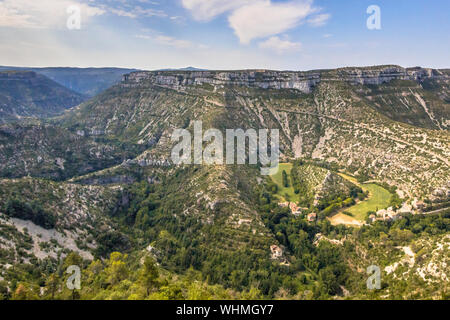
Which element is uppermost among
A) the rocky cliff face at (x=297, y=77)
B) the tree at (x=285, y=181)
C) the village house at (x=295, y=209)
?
the rocky cliff face at (x=297, y=77)

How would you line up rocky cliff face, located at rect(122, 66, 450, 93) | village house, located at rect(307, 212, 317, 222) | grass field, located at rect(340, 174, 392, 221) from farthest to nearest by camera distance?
rocky cliff face, located at rect(122, 66, 450, 93)
village house, located at rect(307, 212, 317, 222)
grass field, located at rect(340, 174, 392, 221)

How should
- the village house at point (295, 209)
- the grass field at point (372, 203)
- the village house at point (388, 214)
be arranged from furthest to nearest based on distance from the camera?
the village house at point (295, 209)
the grass field at point (372, 203)
the village house at point (388, 214)

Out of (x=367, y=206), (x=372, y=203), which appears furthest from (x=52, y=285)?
(x=372, y=203)

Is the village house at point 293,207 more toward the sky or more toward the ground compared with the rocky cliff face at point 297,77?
more toward the ground

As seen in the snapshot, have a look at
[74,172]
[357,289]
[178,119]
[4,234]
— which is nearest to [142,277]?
[4,234]

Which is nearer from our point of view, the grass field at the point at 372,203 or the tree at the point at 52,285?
the tree at the point at 52,285

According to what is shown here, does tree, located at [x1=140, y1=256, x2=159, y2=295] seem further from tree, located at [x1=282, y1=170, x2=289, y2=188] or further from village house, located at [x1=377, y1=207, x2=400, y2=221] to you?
tree, located at [x1=282, y1=170, x2=289, y2=188]

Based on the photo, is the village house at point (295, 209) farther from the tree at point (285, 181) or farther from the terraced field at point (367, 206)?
the tree at point (285, 181)

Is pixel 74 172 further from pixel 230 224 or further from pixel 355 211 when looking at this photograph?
pixel 355 211

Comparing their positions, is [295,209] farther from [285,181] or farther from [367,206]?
[367,206]

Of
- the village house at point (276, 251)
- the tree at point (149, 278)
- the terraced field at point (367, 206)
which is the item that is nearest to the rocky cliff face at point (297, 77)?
the terraced field at point (367, 206)

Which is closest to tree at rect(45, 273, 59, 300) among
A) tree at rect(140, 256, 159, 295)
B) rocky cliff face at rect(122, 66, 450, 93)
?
tree at rect(140, 256, 159, 295)
